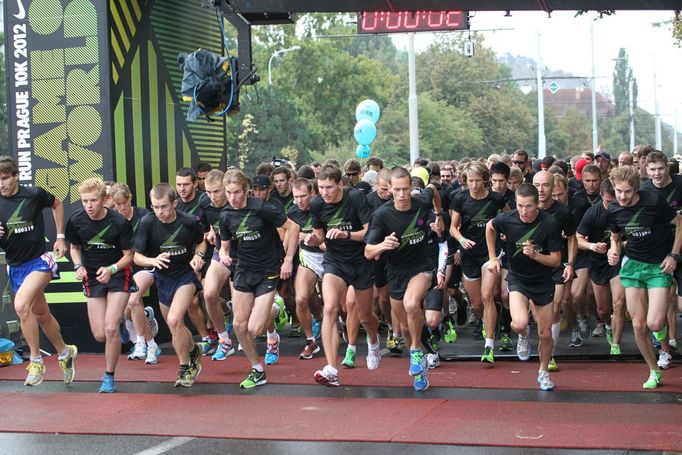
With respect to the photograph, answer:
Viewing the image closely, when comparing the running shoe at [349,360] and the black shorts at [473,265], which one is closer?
the running shoe at [349,360]

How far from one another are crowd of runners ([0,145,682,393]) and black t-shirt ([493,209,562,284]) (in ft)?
0.04

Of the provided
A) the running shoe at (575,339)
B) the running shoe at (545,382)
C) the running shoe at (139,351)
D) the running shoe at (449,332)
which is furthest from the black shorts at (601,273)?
the running shoe at (139,351)

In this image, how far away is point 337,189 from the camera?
35.8 ft

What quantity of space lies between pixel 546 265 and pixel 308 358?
11.4 ft

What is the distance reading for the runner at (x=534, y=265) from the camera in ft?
33.0

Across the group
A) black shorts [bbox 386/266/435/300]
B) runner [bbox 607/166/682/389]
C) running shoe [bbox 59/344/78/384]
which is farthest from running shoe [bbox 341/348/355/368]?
runner [bbox 607/166/682/389]

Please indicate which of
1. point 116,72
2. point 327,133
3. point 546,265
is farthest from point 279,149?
point 546,265

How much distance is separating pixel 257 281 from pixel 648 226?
3.71 meters

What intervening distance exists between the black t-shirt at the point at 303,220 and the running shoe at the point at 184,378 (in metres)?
2.30

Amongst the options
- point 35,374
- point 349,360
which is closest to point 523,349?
point 349,360

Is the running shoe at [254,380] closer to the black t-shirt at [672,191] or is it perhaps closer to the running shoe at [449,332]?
the running shoe at [449,332]

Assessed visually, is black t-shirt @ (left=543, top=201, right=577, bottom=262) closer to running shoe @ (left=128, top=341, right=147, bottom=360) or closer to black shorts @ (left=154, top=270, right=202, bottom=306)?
black shorts @ (left=154, top=270, right=202, bottom=306)

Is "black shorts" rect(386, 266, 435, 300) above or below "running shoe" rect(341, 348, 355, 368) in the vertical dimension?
above

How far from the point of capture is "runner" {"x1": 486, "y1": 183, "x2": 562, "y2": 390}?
1005 cm
